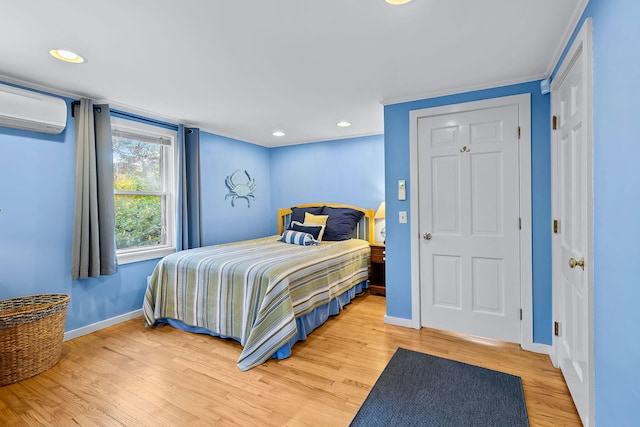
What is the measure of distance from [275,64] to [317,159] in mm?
2750

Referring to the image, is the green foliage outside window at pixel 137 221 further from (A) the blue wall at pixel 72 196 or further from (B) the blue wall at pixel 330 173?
(B) the blue wall at pixel 330 173

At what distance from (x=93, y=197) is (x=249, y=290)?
1748mm

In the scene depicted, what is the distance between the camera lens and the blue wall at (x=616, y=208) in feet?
3.44

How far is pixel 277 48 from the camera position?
2033 mm

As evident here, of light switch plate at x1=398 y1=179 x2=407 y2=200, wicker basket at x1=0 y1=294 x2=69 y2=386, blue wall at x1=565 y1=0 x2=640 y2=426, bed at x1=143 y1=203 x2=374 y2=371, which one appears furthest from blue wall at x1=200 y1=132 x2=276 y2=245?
blue wall at x1=565 y1=0 x2=640 y2=426

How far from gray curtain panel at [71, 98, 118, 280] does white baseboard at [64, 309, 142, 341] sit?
0.51m

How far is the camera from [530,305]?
8.32 ft

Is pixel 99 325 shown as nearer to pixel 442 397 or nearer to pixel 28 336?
pixel 28 336

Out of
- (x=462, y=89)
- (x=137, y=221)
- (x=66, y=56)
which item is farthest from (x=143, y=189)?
(x=462, y=89)

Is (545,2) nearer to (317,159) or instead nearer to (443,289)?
(443,289)

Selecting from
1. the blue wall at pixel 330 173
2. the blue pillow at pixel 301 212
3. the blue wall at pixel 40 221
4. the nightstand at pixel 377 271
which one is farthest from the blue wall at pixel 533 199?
the blue wall at pixel 40 221

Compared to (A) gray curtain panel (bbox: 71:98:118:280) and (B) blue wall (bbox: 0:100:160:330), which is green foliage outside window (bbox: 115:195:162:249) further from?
(B) blue wall (bbox: 0:100:160:330)

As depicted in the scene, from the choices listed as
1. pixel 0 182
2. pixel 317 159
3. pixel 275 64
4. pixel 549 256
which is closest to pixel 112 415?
pixel 0 182

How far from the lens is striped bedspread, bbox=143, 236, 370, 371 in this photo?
2426mm
